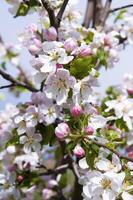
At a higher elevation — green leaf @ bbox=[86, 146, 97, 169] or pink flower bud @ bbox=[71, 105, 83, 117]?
pink flower bud @ bbox=[71, 105, 83, 117]

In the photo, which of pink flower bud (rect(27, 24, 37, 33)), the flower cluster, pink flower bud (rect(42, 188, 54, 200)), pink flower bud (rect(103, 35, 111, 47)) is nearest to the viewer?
the flower cluster

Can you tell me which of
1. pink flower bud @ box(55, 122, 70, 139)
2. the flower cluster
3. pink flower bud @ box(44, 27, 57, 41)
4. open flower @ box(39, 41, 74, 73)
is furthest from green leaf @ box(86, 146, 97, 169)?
pink flower bud @ box(44, 27, 57, 41)

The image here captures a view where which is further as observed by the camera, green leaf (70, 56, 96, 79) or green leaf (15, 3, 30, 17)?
green leaf (15, 3, 30, 17)

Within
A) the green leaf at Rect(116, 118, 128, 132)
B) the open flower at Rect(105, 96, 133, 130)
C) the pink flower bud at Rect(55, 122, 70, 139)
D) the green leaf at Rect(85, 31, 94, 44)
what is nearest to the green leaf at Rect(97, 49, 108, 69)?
the green leaf at Rect(85, 31, 94, 44)

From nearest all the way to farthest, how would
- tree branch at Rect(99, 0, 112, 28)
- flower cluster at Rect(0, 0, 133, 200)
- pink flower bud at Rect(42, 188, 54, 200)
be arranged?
flower cluster at Rect(0, 0, 133, 200) → tree branch at Rect(99, 0, 112, 28) → pink flower bud at Rect(42, 188, 54, 200)

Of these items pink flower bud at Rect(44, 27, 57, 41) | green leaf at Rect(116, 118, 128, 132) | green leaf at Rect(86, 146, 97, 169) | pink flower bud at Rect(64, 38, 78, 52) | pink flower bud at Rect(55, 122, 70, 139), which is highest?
pink flower bud at Rect(64, 38, 78, 52)

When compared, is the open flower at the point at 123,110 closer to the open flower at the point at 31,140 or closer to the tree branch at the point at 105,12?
the open flower at the point at 31,140

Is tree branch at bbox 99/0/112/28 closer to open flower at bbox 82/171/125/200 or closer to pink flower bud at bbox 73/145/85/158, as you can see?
pink flower bud at bbox 73/145/85/158

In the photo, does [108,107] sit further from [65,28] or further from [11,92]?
[11,92]
